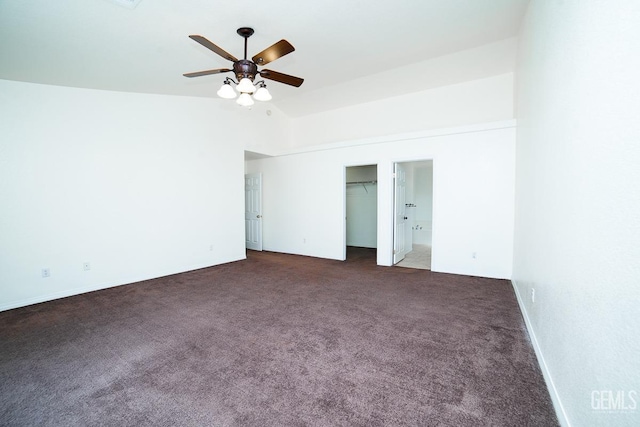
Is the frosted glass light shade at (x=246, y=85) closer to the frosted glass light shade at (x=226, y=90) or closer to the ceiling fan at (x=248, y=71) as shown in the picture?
the ceiling fan at (x=248, y=71)

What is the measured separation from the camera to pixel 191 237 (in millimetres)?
5227

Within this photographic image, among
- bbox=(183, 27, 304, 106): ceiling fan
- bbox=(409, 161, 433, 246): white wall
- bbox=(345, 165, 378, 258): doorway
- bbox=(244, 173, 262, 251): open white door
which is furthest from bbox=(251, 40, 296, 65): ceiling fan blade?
bbox=(409, 161, 433, 246): white wall

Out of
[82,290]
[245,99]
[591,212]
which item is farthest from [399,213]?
[82,290]

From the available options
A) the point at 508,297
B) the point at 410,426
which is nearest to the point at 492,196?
the point at 508,297

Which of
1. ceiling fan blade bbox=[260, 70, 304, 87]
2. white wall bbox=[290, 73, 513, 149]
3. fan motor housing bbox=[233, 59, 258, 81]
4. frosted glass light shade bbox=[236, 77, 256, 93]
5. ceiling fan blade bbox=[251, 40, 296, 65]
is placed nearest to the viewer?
ceiling fan blade bbox=[251, 40, 296, 65]

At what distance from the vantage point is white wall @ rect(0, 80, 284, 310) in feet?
11.4

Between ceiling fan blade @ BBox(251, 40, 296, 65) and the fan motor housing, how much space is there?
75 mm

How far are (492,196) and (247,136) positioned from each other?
4876 millimetres

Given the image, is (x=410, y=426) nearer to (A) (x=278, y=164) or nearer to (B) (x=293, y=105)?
(A) (x=278, y=164)

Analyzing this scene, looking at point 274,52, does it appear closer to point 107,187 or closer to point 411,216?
point 107,187

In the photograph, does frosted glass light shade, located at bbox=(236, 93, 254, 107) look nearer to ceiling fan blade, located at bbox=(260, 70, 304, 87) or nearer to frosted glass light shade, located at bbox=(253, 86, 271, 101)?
frosted glass light shade, located at bbox=(253, 86, 271, 101)

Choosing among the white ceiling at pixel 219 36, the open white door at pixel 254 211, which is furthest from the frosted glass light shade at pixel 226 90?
the open white door at pixel 254 211

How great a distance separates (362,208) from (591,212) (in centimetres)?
639

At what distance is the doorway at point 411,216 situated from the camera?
556 cm
